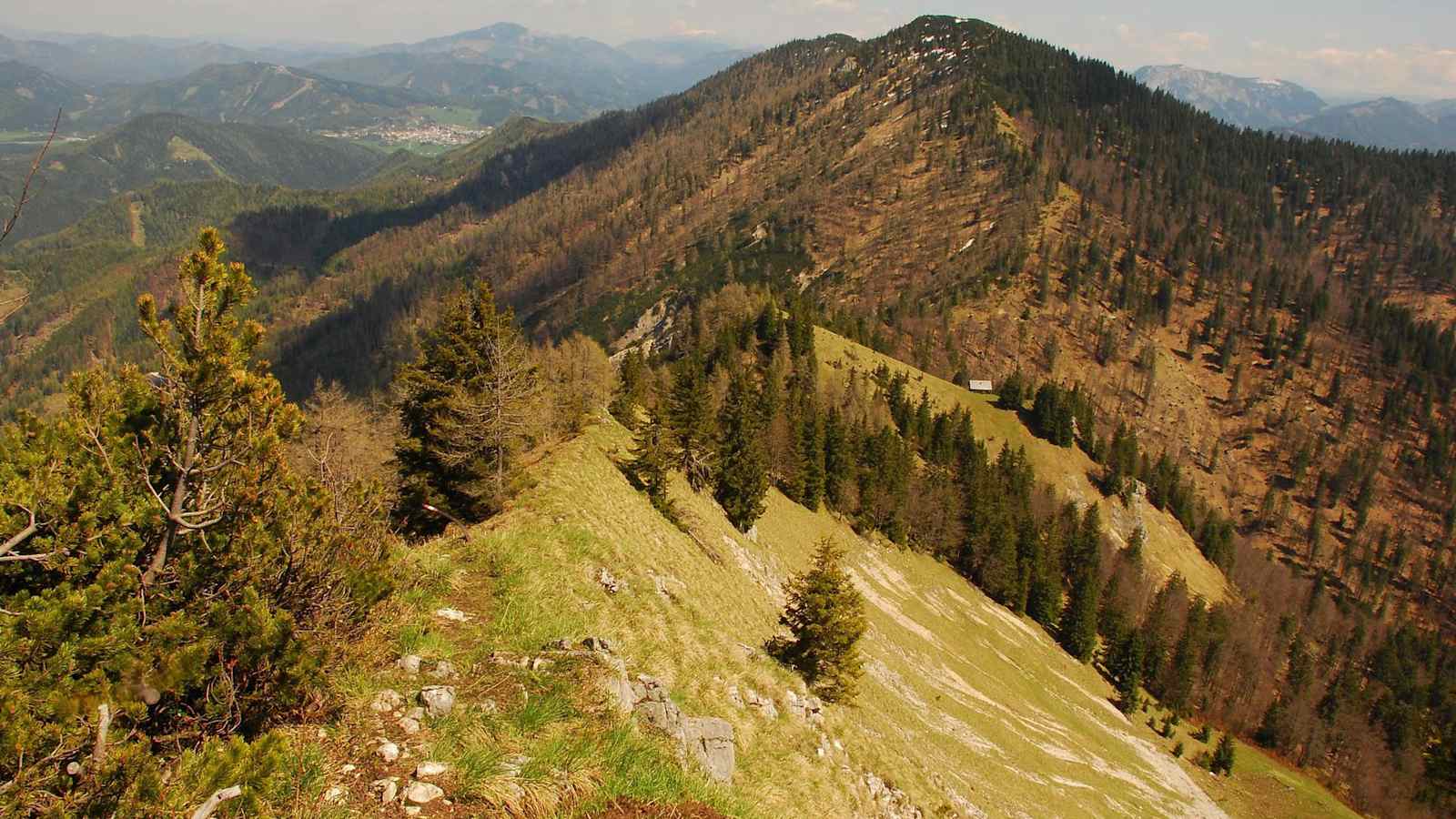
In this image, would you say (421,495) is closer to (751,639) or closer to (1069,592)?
(751,639)

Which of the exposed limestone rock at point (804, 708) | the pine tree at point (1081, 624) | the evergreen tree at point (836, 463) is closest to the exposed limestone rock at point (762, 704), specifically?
the exposed limestone rock at point (804, 708)

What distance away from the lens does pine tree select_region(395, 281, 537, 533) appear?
1093 inches

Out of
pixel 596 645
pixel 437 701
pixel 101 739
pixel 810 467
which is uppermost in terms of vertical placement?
pixel 101 739

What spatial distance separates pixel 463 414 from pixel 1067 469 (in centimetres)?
13114

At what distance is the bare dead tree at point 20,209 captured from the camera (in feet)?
19.8

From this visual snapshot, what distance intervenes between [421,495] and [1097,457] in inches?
5601

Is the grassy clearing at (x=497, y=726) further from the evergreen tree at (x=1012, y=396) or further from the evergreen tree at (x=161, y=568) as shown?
the evergreen tree at (x=1012, y=396)

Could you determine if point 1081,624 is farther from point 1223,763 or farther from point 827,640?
point 827,640

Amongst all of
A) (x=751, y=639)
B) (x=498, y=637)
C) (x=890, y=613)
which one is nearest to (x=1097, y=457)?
(x=890, y=613)

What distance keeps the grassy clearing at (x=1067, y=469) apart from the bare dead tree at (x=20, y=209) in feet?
375

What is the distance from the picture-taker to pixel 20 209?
648 cm

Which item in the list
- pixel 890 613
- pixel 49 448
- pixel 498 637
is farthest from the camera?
pixel 890 613

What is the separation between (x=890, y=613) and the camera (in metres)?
56.7

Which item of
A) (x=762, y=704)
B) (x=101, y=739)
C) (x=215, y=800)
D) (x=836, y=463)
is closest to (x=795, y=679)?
(x=762, y=704)
